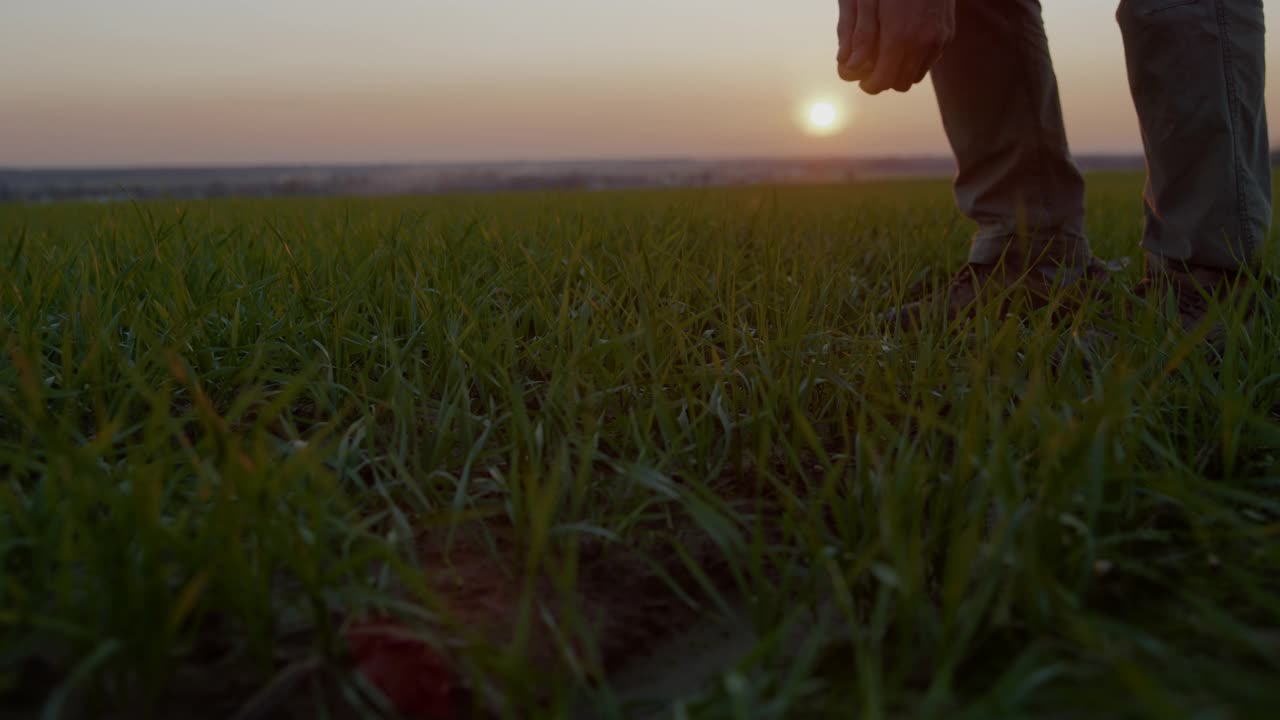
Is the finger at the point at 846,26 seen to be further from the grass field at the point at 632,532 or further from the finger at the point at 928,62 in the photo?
the grass field at the point at 632,532

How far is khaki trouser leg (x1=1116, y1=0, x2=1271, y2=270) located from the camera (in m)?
1.63

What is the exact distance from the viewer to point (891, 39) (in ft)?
4.62

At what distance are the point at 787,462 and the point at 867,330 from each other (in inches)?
22.2

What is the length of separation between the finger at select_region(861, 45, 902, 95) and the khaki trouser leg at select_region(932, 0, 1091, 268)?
2.27ft

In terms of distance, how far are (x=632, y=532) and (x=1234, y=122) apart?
1.56 meters

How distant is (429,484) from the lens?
3.02 ft

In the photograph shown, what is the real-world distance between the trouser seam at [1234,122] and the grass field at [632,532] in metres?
0.39

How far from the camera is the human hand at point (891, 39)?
1.40 metres

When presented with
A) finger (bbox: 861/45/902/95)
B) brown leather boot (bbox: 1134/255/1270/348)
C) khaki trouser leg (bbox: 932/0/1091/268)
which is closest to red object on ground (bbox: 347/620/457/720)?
finger (bbox: 861/45/902/95)

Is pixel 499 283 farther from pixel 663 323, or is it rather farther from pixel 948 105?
pixel 948 105

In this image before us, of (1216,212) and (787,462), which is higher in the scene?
(1216,212)

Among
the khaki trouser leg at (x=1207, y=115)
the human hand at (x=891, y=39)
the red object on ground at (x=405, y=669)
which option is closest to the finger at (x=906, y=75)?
the human hand at (x=891, y=39)

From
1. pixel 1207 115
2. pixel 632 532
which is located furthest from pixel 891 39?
pixel 632 532

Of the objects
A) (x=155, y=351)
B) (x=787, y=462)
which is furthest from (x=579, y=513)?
(x=155, y=351)
